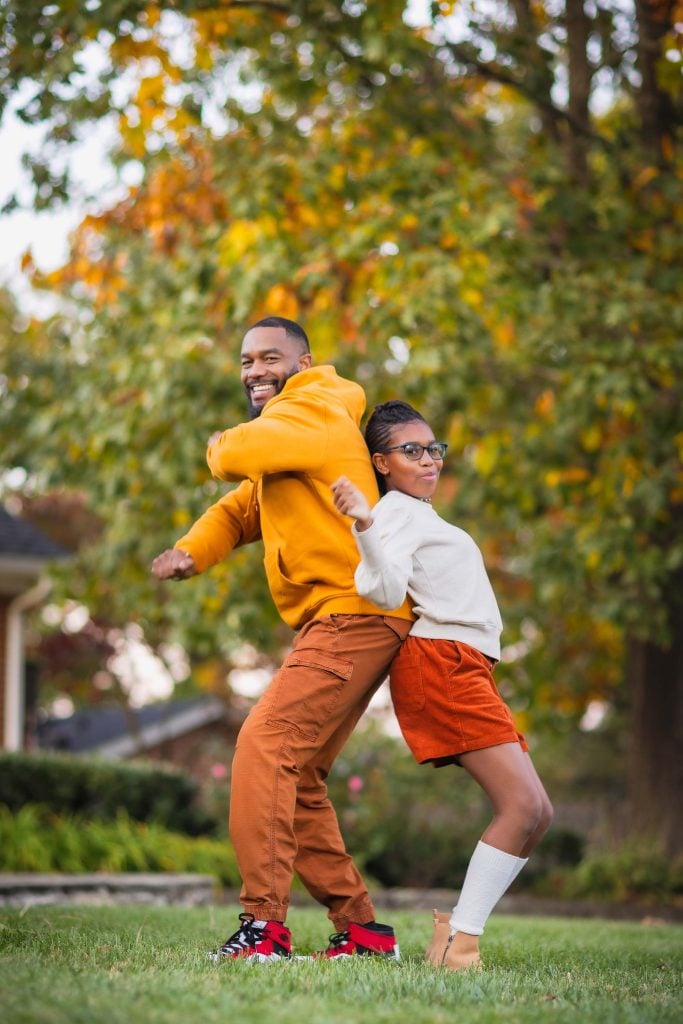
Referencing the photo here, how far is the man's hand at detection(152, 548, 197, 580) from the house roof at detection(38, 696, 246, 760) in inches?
905

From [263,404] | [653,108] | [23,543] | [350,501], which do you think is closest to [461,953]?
[350,501]

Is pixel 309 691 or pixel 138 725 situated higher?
pixel 309 691

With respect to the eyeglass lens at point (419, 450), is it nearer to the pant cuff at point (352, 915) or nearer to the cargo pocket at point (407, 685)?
the cargo pocket at point (407, 685)

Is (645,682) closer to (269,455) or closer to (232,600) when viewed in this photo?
(232,600)

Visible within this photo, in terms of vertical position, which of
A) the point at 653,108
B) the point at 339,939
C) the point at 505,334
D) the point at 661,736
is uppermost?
the point at 653,108

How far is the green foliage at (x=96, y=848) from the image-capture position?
10.7 metres

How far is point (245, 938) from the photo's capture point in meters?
3.88

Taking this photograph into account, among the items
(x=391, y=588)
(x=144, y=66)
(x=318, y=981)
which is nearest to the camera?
(x=318, y=981)

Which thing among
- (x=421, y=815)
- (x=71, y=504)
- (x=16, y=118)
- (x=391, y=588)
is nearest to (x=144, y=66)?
(x=16, y=118)

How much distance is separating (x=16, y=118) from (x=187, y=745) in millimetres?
23106

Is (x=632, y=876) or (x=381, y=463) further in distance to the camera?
(x=632, y=876)

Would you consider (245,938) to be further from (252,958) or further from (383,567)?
(383,567)

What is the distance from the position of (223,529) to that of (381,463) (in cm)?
61

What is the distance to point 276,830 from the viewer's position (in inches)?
154
